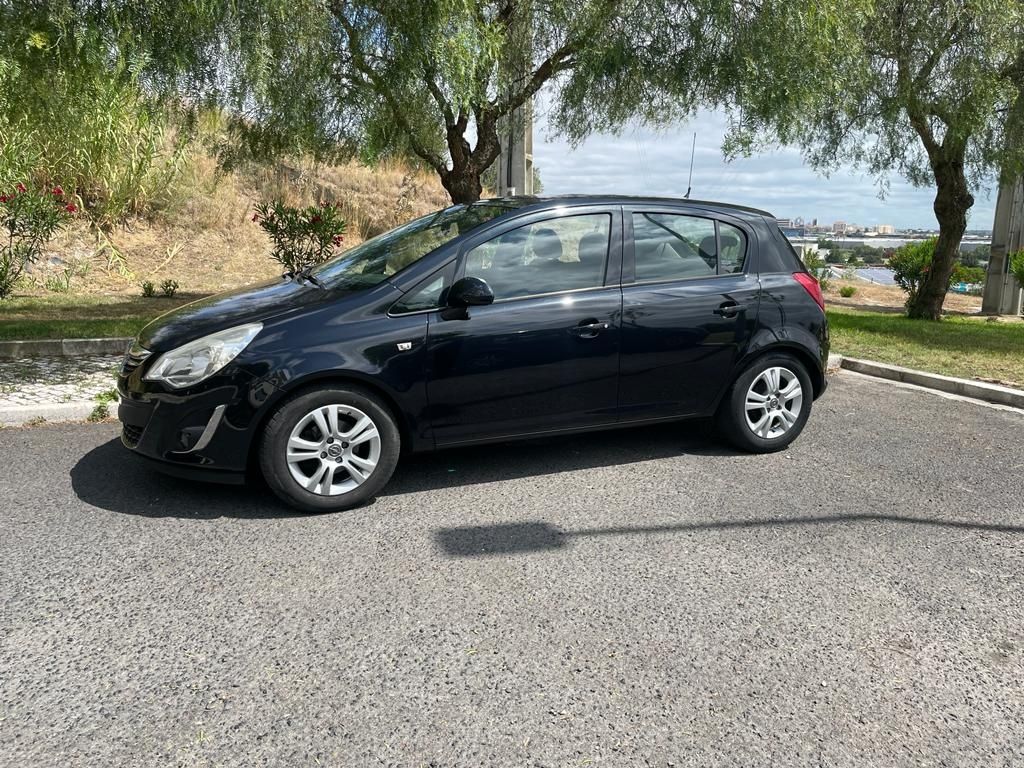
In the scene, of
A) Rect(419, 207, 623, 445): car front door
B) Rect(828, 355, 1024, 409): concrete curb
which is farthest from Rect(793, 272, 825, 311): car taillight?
Rect(828, 355, 1024, 409): concrete curb

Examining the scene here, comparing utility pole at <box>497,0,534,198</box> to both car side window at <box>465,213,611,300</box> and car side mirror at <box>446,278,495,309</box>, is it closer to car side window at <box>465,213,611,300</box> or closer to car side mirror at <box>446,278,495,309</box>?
car side window at <box>465,213,611,300</box>

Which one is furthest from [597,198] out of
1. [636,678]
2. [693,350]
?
[636,678]

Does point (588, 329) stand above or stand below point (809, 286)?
below

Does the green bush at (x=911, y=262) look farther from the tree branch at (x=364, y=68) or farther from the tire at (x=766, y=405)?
the tire at (x=766, y=405)

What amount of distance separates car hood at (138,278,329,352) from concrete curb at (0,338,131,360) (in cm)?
383

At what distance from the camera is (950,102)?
12008mm

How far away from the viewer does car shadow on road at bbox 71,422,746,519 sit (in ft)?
14.8

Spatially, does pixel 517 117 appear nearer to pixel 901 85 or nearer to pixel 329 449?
pixel 901 85

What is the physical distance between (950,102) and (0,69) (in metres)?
11.7

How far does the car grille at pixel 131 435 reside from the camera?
14.8 ft

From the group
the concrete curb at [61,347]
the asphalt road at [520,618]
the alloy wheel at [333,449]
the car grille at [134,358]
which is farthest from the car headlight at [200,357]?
the concrete curb at [61,347]

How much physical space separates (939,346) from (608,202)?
7037 millimetres

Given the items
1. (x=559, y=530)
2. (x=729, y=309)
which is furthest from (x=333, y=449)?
(x=729, y=309)

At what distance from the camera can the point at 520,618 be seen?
132 inches
